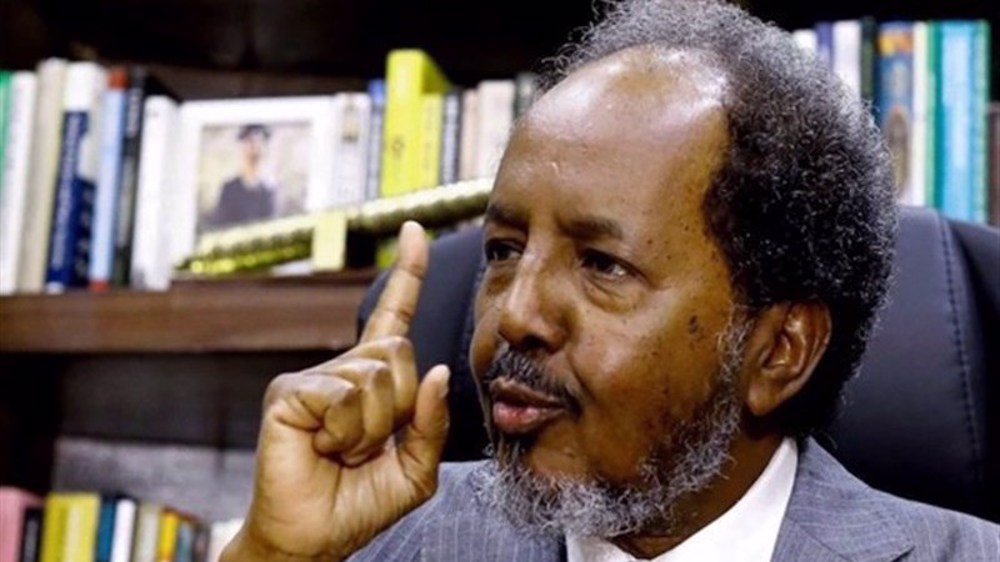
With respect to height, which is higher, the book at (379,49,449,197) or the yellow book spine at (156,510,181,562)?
the book at (379,49,449,197)

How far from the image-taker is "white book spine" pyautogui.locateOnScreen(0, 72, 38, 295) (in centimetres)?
183

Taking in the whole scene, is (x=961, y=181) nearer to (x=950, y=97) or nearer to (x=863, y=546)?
(x=950, y=97)

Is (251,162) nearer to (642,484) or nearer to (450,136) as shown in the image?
(450,136)

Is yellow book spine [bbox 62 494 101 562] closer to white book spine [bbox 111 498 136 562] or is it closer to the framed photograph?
white book spine [bbox 111 498 136 562]

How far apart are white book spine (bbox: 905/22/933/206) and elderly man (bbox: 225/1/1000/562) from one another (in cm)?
51

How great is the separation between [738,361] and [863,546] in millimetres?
157

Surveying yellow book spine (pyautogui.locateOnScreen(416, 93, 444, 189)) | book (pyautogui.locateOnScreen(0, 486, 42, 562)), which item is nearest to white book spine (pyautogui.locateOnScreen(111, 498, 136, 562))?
book (pyautogui.locateOnScreen(0, 486, 42, 562))

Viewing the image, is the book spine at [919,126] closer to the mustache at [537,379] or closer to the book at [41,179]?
the mustache at [537,379]

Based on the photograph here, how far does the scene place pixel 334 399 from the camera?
40.2 inches

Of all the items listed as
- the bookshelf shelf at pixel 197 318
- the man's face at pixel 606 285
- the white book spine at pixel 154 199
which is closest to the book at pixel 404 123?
the bookshelf shelf at pixel 197 318

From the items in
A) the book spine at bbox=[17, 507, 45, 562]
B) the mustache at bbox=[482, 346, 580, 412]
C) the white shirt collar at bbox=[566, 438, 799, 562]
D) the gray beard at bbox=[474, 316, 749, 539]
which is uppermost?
the mustache at bbox=[482, 346, 580, 412]

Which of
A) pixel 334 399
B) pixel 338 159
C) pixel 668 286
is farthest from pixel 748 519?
pixel 338 159

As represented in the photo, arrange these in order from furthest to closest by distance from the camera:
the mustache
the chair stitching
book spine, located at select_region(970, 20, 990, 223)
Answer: book spine, located at select_region(970, 20, 990, 223) → the chair stitching → the mustache

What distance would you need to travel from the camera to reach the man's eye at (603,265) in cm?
102
